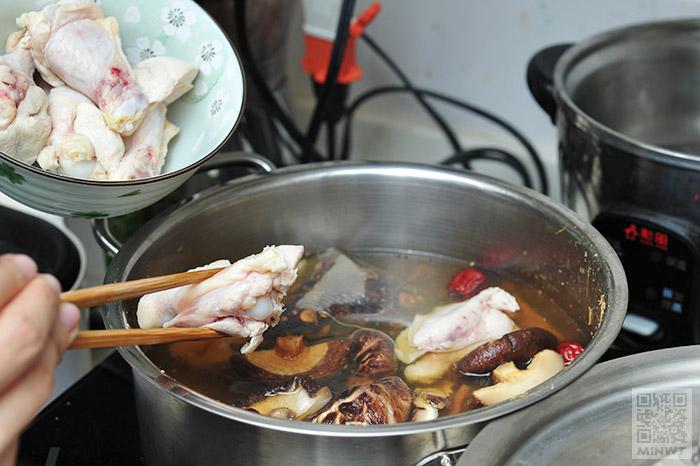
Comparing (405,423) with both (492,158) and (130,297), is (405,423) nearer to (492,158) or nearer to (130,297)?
(130,297)

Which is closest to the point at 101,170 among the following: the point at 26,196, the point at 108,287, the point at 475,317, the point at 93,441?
the point at 26,196

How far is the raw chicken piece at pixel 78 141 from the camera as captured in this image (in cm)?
73

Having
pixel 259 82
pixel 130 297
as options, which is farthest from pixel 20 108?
pixel 259 82

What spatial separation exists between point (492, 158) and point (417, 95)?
17cm

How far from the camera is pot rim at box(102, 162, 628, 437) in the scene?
584 mm

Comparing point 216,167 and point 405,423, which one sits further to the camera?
point 216,167

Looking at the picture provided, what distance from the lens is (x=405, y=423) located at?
23.2 inches

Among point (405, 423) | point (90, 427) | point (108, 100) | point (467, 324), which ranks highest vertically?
point (108, 100)

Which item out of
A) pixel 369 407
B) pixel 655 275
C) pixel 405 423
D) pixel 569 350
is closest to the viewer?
pixel 405 423

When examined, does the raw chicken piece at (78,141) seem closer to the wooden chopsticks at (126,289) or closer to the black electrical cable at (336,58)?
the wooden chopsticks at (126,289)

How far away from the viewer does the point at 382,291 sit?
3.15 ft

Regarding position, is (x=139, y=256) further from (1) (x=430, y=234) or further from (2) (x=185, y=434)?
(1) (x=430, y=234)

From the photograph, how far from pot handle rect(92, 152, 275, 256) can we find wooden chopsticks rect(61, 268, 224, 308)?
14 centimetres

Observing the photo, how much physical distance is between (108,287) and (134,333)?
4 cm
